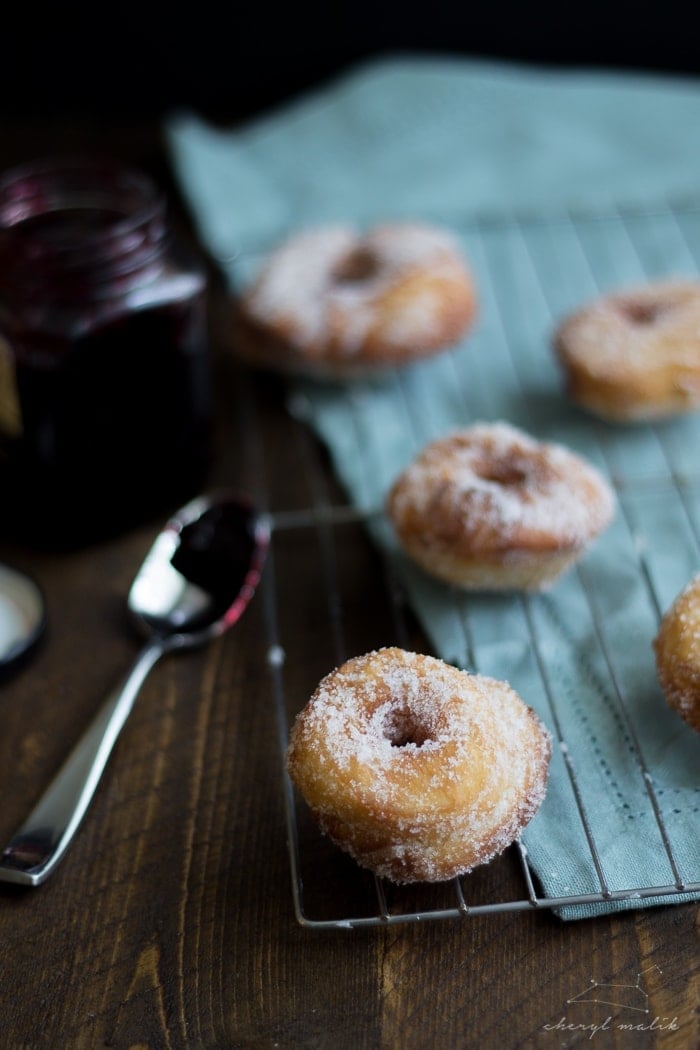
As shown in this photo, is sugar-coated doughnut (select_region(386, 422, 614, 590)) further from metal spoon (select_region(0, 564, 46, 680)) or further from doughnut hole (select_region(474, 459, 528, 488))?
metal spoon (select_region(0, 564, 46, 680))

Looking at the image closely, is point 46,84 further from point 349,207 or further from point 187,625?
point 187,625

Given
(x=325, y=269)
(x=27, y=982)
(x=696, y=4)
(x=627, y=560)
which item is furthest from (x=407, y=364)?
(x=696, y=4)

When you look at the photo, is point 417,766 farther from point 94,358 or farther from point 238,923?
point 94,358

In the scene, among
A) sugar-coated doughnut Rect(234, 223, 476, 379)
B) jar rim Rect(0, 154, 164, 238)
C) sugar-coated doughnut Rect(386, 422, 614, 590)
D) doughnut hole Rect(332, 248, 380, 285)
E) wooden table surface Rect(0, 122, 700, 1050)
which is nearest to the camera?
wooden table surface Rect(0, 122, 700, 1050)

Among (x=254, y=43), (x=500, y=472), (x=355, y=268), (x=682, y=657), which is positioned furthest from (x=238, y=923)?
(x=254, y=43)

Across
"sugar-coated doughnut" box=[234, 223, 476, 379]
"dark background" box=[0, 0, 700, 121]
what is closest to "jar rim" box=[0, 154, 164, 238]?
"sugar-coated doughnut" box=[234, 223, 476, 379]
